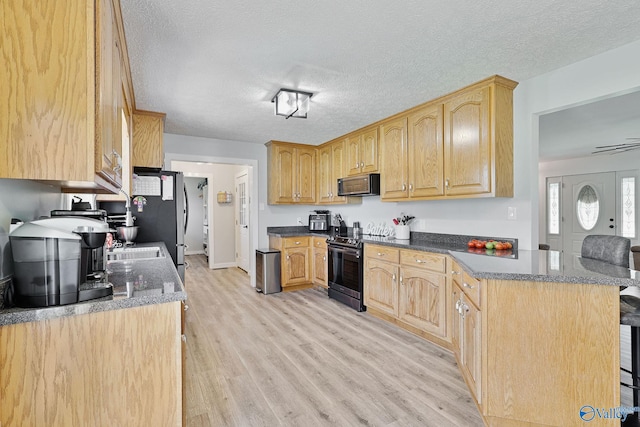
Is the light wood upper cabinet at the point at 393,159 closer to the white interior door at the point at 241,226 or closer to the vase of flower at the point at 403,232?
the vase of flower at the point at 403,232

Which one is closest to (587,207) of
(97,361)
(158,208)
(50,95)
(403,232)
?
(403,232)

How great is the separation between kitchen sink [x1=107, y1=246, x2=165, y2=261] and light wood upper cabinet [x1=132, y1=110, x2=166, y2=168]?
1.06 m

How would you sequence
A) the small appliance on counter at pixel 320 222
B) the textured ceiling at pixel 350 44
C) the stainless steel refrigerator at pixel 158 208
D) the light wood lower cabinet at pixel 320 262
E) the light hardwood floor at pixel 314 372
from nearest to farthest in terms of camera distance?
the textured ceiling at pixel 350 44, the light hardwood floor at pixel 314 372, the stainless steel refrigerator at pixel 158 208, the light wood lower cabinet at pixel 320 262, the small appliance on counter at pixel 320 222

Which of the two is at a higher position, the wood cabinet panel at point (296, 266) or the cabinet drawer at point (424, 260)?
the cabinet drawer at point (424, 260)

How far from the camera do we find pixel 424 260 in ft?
9.64

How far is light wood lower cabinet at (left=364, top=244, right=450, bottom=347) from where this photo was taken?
2787 mm

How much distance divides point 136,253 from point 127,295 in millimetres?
1527

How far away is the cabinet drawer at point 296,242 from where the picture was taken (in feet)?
15.2

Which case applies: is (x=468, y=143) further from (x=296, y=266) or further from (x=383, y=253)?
(x=296, y=266)

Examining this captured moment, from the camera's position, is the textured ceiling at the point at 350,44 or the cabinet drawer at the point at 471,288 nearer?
the textured ceiling at the point at 350,44

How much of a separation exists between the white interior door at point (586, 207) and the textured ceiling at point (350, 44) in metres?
5.09

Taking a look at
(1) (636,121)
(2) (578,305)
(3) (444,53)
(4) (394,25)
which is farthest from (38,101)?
(1) (636,121)

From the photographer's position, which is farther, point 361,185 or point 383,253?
point 361,185

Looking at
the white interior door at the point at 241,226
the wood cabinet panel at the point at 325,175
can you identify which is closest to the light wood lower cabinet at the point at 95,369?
the wood cabinet panel at the point at 325,175
